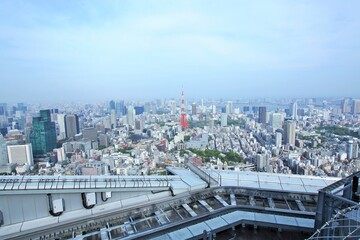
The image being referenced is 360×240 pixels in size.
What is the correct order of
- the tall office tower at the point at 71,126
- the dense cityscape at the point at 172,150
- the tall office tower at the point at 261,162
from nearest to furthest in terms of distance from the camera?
the dense cityscape at the point at 172,150, the tall office tower at the point at 261,162, the tall office tower at the point at 71,126

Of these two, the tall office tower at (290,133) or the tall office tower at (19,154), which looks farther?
the tall office tower at (290,133)

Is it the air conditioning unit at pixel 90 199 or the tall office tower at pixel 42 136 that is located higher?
the air conditioning unit at pixel 90 199

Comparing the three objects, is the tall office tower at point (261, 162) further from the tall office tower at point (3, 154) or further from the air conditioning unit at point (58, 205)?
the tall office tower at point (3, 154)

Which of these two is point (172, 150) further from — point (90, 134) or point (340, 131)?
point (340, 131)

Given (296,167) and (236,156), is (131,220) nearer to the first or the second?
(296,167)

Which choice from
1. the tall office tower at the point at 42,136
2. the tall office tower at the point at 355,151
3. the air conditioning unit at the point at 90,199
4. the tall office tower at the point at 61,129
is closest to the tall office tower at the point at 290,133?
the tall office tower at the point at 355,151

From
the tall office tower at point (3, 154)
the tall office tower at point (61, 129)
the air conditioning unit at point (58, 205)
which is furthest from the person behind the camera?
the tall office tower at point (61, 129)
